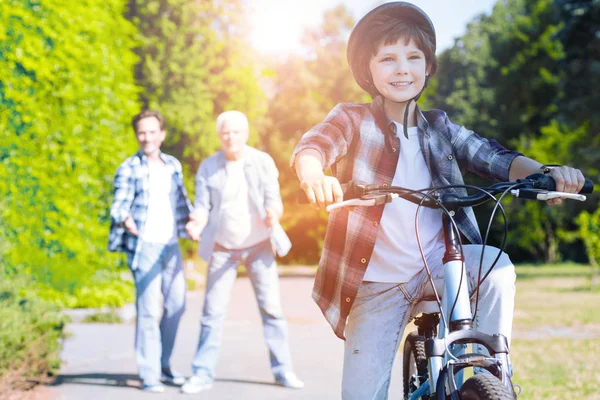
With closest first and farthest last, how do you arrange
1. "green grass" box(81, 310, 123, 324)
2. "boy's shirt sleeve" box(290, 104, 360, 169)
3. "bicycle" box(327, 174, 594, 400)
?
"bicycle" box(327, 174, 594, 400)
"boy's shirt sleeve" box(290, 104, 360, 169)
"green grass" box(81, 310, 123, 324)

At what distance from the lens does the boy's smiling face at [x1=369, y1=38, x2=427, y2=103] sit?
3064mm

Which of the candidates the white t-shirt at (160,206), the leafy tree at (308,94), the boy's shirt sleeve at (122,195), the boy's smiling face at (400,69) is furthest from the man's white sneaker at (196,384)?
the leafy tree at (308,94)

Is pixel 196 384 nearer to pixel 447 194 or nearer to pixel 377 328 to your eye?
pixel 377 328

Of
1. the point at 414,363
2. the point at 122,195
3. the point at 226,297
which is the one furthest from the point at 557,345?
the point at 414,363

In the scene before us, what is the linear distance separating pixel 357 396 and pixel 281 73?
23716 millimetres

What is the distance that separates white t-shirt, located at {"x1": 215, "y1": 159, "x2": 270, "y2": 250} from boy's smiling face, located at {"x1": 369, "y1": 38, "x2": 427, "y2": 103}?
3160mm

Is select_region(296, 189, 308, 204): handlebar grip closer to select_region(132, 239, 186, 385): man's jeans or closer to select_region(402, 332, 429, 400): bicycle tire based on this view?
select_region(402, 332, 429, 400): bicycle tire

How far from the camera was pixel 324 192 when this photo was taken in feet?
8.07

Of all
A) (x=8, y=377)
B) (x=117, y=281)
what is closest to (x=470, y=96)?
(x=117, y=281)

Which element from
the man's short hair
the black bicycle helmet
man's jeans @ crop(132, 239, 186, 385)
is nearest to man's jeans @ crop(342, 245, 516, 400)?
the black bicycle helmet

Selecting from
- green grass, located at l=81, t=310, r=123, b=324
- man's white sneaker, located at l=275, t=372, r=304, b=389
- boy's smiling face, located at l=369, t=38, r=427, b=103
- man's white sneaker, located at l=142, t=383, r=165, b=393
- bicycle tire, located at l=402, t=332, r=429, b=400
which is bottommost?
man's white sneaker, located at l=142, t=383, r=165, b=393

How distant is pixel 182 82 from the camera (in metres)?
18.0

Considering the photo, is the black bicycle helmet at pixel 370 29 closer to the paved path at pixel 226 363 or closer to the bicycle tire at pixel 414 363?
the bicycle tire at pixel 414 363

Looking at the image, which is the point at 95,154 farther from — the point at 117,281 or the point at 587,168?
the point at 587,168
